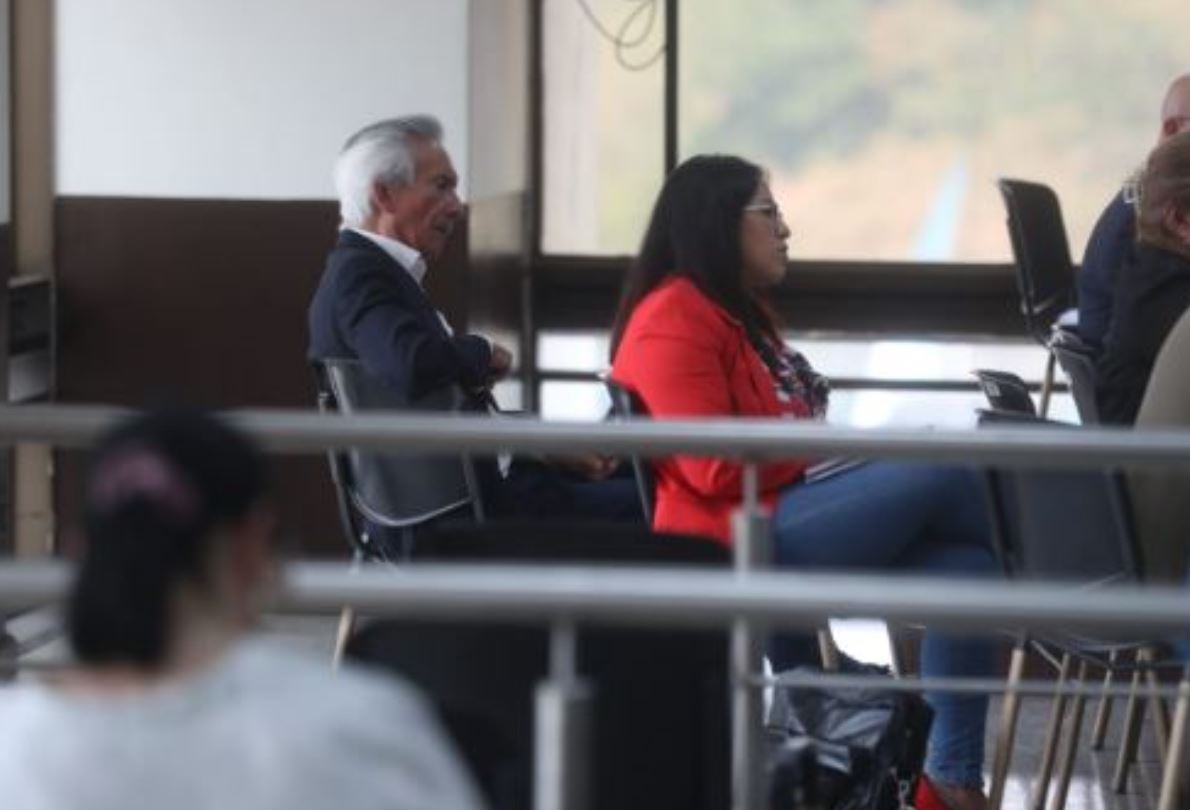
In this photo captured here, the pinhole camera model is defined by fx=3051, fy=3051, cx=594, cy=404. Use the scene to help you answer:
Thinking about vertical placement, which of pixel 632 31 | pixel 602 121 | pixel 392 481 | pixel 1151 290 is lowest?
pixel 392 481

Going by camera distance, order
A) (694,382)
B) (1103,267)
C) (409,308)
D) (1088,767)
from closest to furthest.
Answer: (694,382)
(409,308)
(1088,767)
(1103,267)

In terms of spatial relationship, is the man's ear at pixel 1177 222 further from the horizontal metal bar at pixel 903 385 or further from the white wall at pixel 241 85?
the horizontal metal bar at pixel 903 385

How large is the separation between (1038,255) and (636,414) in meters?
2.82

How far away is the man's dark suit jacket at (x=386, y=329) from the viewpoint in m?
5.27

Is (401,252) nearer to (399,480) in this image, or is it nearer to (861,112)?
(399,480)

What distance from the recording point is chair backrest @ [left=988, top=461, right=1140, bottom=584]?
4.50 metres

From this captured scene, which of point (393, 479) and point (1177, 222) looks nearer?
point (393, 479)

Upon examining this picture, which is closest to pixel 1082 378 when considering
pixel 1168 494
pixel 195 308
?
pixel 1168 494

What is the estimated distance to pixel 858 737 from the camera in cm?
427

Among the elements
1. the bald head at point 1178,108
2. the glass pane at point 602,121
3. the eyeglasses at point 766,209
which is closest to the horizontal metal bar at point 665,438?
the eyeglasses at point 766,209

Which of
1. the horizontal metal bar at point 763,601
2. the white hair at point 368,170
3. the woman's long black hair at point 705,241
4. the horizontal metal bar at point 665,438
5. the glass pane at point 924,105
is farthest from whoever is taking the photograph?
the glass pane at point 924,105

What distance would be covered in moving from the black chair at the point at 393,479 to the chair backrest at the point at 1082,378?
107 cm

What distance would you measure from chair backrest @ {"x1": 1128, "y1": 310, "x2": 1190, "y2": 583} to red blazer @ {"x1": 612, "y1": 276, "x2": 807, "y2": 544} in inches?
22.4

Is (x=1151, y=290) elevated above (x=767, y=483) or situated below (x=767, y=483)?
above
